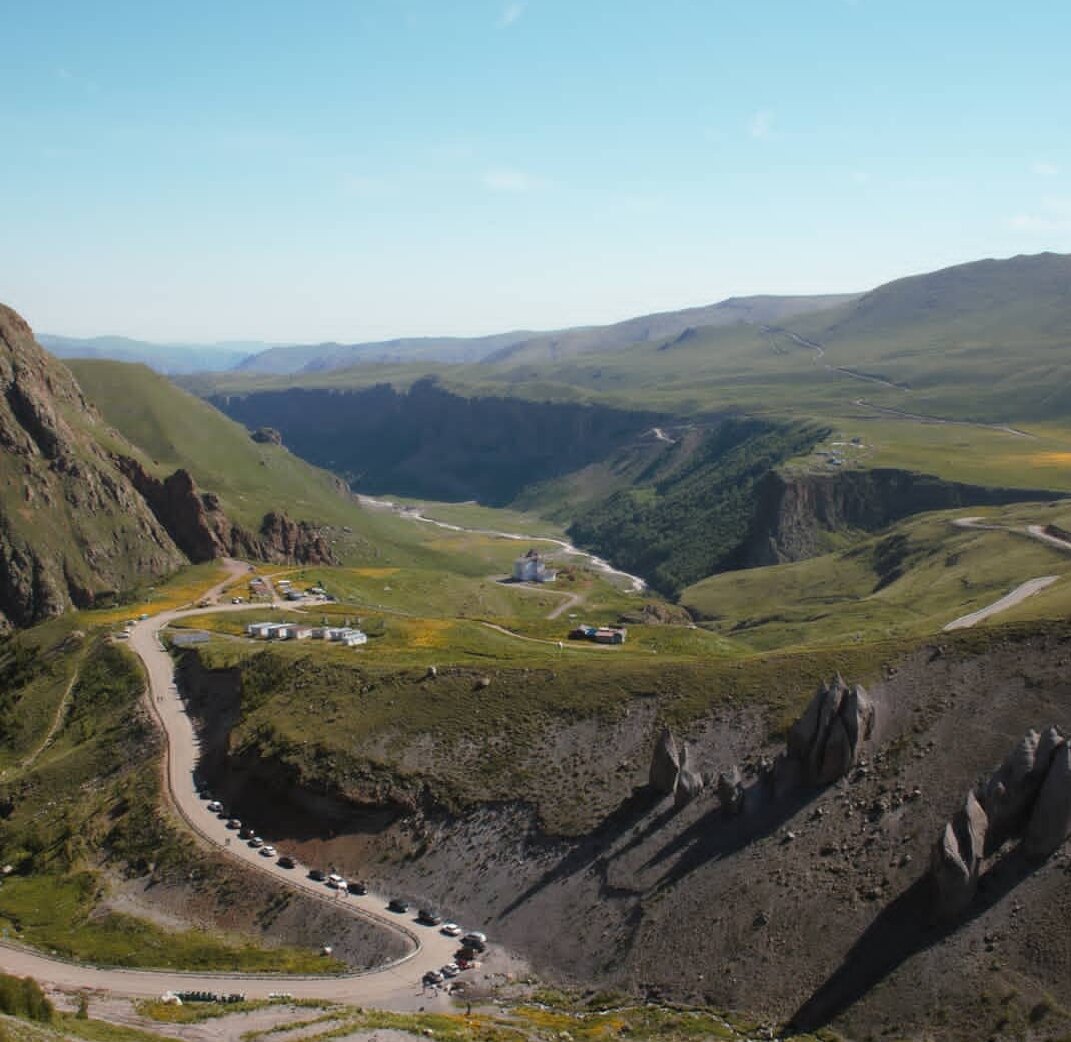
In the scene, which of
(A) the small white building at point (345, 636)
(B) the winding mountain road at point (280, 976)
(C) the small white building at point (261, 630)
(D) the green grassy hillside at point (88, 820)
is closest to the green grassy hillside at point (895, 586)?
(A) the small white building at point (345, 636)

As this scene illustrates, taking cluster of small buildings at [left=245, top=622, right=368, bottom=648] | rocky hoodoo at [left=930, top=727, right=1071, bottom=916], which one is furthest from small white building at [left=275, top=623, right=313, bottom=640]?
rocky hoodoo at [left=930, top=727, right=1071, bottom=916]

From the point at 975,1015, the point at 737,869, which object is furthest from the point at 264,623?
the point at 975,1015

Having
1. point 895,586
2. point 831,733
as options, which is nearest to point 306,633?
point 831,733

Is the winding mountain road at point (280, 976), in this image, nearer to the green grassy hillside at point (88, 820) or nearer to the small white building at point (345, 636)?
the green grassy hillside at point (88, 820)

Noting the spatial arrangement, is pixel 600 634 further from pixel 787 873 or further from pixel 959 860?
pixel 959 860

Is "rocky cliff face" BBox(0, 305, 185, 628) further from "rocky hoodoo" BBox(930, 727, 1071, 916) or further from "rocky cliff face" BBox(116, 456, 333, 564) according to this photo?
"rocky hoodoo" BBox(930, 727, 1071, 916)
